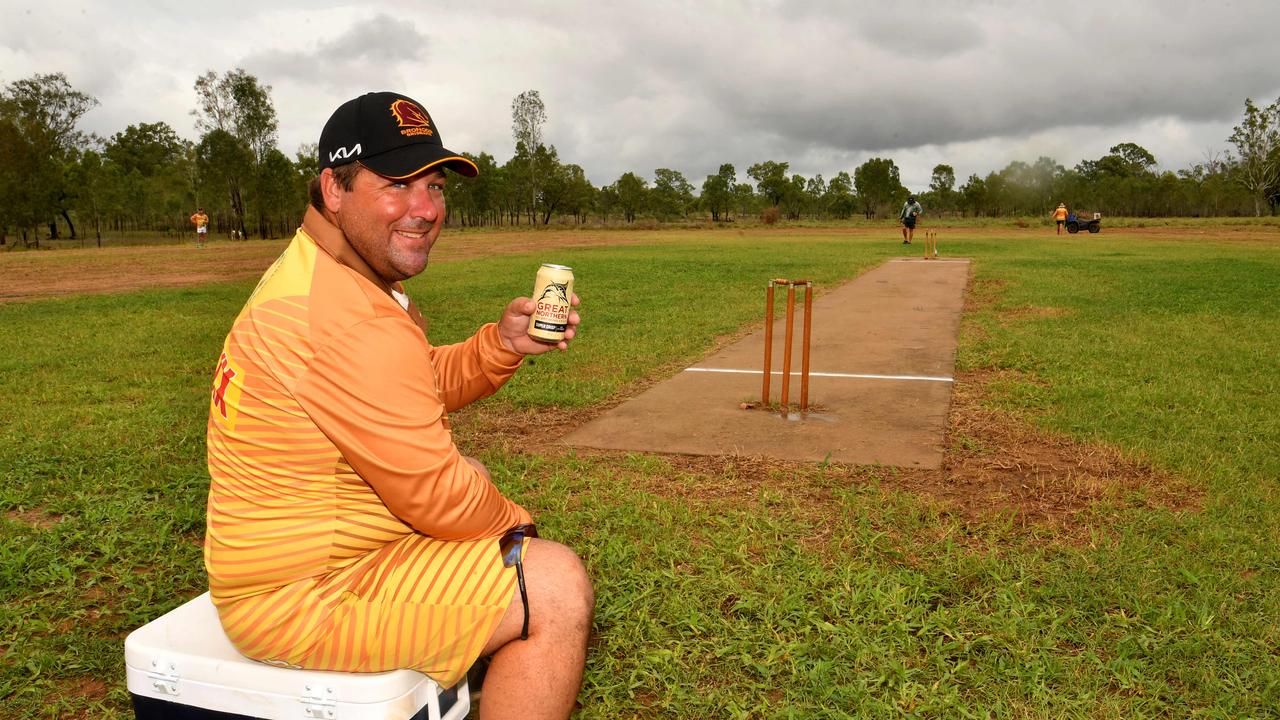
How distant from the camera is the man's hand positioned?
8.68 feet

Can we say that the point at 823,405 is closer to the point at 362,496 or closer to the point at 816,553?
the point at 816,553

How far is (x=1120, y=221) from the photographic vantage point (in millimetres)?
53062

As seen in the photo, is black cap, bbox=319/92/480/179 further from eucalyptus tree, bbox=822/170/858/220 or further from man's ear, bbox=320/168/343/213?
eucalyptus tree, bbox=822/170/858/220

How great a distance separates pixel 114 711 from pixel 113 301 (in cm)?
1420

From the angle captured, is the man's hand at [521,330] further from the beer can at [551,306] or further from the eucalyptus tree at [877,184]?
the eucalyptus tree at [877,184]

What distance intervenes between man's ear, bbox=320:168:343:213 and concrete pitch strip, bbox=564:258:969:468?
11.0ft

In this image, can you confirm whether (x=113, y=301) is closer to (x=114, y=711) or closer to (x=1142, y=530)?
(x=114, y=711)

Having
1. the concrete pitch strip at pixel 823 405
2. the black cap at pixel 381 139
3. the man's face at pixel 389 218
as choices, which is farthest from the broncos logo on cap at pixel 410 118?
the concrete pitch strip at pixel 823 405

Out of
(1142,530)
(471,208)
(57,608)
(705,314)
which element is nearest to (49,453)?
(57,608)

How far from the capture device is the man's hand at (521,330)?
264 centimetres

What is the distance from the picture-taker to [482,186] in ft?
304

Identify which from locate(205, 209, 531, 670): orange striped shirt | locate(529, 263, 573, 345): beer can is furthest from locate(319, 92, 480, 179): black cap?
locate(529, 263, 573, 345): beer can

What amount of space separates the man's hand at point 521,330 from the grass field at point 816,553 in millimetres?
1142

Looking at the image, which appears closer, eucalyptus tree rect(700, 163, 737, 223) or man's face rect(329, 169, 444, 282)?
man's face rect(329, 169, 444, 282)
